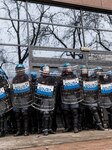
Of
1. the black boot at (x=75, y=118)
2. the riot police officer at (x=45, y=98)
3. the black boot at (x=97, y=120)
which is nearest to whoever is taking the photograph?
the riot police officer at (x=45, y=98)

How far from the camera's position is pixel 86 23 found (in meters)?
14.1

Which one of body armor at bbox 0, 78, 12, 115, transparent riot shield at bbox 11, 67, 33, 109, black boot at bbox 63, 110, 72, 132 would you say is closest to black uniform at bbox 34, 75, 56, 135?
transparent riot shield at bbox 11, 67, 33, 109

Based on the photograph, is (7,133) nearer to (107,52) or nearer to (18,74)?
(18,74)

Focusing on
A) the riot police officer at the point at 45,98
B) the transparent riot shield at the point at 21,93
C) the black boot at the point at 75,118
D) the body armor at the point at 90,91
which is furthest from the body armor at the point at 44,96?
the body armor at the point at 90,91

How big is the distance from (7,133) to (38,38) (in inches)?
179

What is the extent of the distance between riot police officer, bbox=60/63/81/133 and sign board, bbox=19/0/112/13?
4.87m

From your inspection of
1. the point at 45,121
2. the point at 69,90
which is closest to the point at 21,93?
the point at 45,121

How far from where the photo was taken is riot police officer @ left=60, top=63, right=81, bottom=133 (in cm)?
940

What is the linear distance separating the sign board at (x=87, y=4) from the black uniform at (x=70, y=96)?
4.89 meters

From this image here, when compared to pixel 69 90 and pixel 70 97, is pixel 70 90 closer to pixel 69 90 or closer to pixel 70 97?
pixel 69 90

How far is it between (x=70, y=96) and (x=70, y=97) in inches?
1.1

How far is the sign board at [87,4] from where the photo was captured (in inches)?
530

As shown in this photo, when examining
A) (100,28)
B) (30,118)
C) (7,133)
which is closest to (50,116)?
(30,118)

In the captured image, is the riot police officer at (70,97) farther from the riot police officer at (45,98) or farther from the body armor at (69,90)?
the riot police officer at (45,98)
